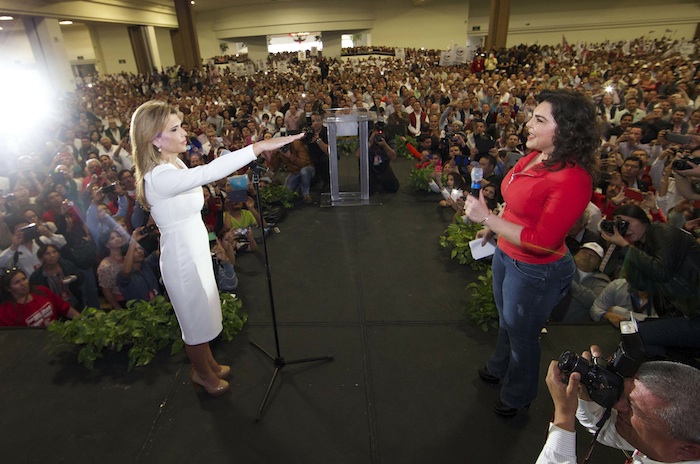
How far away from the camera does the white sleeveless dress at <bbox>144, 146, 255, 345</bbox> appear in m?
1.78

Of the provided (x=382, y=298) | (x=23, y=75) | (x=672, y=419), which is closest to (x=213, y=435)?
(x=382, y=298)

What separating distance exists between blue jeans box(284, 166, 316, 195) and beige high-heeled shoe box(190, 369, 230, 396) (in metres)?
3.82

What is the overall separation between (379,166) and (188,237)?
431cm

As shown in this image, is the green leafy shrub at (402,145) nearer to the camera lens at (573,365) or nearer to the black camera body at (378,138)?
the black camera body at (378,138)

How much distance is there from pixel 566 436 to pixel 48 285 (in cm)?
381

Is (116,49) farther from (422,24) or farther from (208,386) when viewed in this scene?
(208,386)

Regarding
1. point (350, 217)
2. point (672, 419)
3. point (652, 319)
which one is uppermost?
point (672, 419)

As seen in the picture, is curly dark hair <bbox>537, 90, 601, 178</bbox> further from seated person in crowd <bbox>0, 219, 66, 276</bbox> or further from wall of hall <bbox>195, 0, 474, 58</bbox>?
wall of hall <bbox>195, 0, 474, 58</bbox>

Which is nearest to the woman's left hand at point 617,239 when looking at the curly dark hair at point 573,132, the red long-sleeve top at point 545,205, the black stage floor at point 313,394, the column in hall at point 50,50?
the black stage floor at point 313,394

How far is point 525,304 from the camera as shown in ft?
5.89

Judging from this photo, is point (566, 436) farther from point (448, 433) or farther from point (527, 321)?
point (448, 433)

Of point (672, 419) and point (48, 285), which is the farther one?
point (48, 285)

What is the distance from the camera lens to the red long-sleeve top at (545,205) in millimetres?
1529

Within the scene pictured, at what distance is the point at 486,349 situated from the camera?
2.80m
